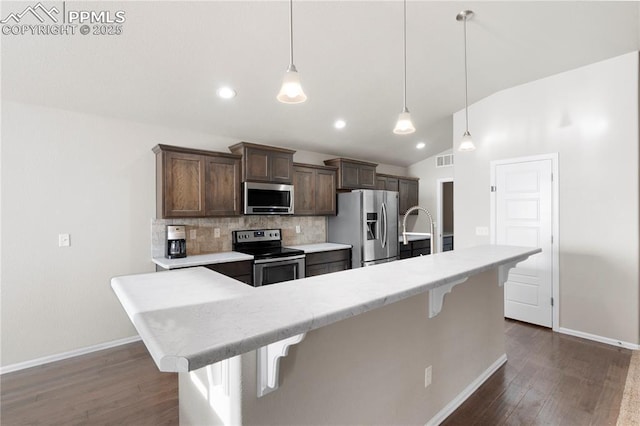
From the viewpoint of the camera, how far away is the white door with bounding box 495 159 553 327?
3.64 meters

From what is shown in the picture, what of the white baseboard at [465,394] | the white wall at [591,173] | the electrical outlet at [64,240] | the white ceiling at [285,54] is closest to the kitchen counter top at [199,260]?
the electrical outlet at [64,240]

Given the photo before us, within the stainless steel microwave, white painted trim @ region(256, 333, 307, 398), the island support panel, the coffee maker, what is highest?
the stainless steel microwave

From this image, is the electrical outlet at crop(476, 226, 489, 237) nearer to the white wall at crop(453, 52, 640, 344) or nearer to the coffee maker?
the white wall at crop(453, 52, 640, 344)

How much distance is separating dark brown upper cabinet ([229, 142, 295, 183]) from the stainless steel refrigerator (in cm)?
112

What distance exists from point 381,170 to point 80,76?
4.85 meters

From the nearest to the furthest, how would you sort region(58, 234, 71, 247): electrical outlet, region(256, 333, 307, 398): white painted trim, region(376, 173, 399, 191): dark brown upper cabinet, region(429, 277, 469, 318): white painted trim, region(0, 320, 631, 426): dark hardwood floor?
region(256, 333, 307, 398): white painted trim < region(429, 277, 469, 318): white painted trim < region(0, 320, 631, 426): dark hardwood floor < region(58, 234, 71, 247): electrical outlet < region(376, 173, 399, 191): dark brown upper cabinet

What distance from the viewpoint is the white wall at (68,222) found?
2.82 m

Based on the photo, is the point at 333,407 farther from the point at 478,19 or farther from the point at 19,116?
the point at 19,116

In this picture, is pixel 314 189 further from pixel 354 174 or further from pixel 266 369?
pixel 266 369

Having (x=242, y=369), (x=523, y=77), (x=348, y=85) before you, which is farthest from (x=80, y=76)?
(x=523, y=77)

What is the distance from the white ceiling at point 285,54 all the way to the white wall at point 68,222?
0.82 feet

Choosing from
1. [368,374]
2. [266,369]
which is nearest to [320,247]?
[368,374]

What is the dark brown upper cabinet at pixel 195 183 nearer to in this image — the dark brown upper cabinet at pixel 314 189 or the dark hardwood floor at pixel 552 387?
the dark brown upper cabinet at pixel 314 189

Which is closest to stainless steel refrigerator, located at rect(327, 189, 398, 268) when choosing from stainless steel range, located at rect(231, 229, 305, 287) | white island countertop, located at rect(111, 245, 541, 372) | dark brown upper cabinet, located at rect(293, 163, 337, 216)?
dark brown upper cabinet, located at rect(293, 163, 337, 216)
